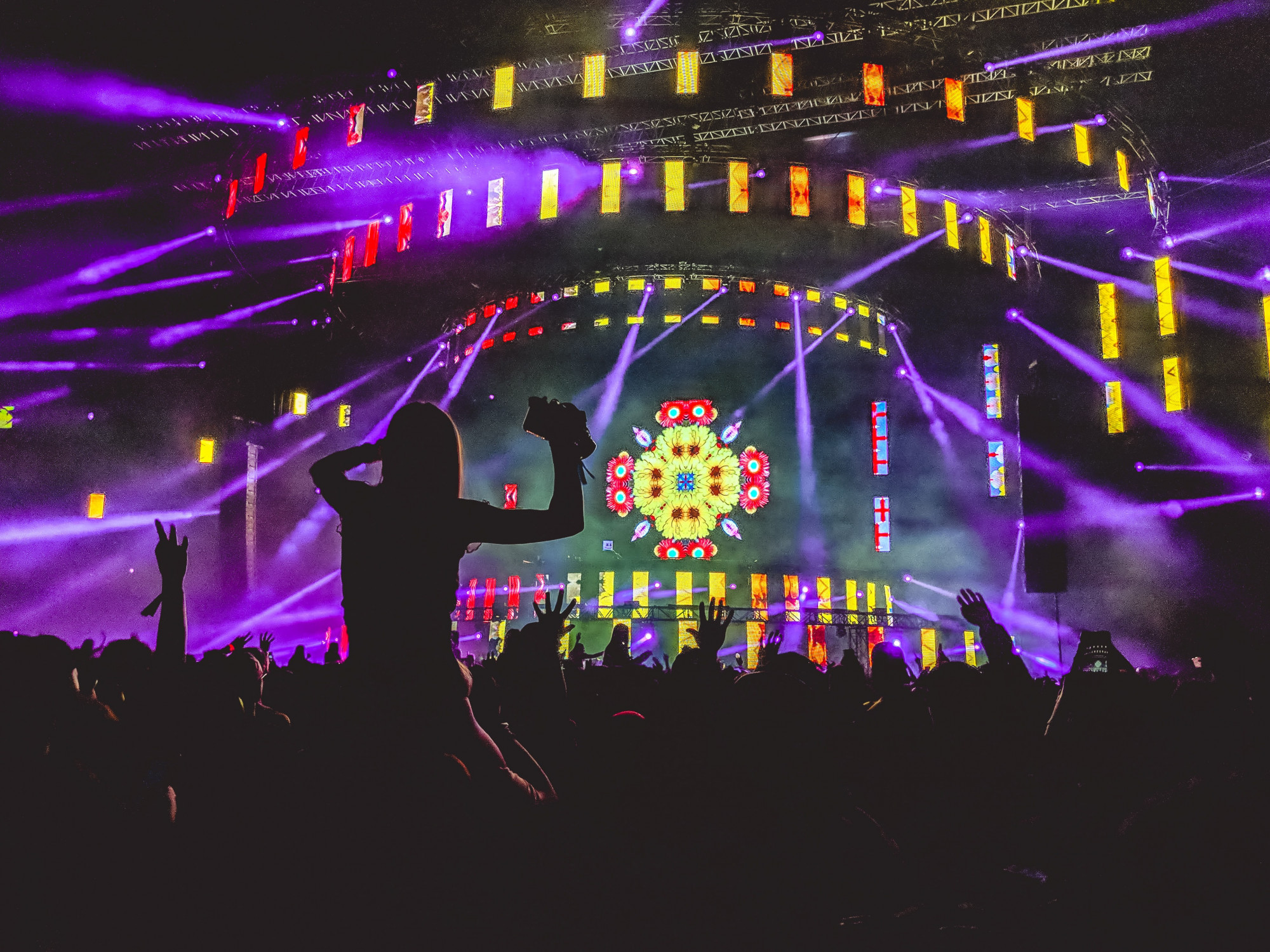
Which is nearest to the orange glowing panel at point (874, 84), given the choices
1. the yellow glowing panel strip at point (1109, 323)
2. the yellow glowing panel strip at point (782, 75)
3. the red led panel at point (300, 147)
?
the yellow glowing panel strip at point (782, 75)

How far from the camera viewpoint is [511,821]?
186 cm

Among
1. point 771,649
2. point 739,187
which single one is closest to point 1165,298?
point 739,187

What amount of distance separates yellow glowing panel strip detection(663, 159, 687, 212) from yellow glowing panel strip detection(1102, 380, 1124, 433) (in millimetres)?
10390

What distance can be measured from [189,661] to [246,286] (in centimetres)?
2051

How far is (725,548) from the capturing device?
24.3 meters

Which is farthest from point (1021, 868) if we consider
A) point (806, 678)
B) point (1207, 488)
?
point (1207, 488)

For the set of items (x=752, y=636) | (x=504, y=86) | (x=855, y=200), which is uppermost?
(x=855, y=200)

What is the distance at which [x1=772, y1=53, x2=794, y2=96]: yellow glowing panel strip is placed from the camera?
12.5m

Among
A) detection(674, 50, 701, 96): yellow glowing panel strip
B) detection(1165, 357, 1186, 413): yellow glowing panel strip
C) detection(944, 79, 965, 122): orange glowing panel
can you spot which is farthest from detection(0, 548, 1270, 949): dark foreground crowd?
detection(1165, 357, 1186, 413): yellow glowing panel strip

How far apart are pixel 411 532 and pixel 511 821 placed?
823 millimetres

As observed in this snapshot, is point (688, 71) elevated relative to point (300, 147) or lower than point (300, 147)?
elevated

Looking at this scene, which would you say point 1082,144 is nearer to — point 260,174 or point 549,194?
point 549,194

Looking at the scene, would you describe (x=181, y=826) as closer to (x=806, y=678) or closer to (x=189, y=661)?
(x=189, y=661)

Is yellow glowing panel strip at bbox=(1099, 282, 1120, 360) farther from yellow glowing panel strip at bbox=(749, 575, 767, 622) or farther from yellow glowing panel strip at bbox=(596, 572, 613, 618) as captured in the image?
yellow glowing panel strip at bbox=(596, 572, 613, 618)
